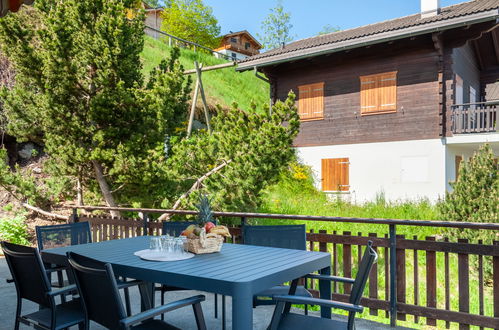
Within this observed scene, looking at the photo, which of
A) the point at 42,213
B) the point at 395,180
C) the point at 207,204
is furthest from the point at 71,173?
the point at 395,180

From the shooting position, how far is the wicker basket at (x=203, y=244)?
293cm

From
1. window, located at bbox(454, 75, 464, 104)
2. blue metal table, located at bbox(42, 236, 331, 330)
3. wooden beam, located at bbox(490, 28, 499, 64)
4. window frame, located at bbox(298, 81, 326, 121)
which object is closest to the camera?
blue metal table, located at bbox(42, 236, 331, 330)

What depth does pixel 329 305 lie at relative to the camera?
7.24ft

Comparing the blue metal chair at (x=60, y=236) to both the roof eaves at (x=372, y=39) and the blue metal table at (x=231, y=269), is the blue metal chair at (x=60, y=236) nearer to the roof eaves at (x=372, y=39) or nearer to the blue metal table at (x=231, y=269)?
the blue metal table at (x=231, y=269)

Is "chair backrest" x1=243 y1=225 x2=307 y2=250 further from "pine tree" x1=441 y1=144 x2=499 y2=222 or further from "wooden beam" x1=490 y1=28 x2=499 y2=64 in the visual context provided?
"wooden beam" x1=490 y1=28 x2=499 y2=64

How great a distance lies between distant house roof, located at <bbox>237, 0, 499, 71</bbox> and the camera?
1087 centimetres

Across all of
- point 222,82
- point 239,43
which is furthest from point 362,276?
point 239,43

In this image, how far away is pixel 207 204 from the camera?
9.98ft

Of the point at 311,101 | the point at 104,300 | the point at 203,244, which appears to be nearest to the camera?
the point at 104,300

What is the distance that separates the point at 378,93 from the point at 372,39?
6.29 ft

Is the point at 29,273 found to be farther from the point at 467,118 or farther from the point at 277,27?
the point at 277,27

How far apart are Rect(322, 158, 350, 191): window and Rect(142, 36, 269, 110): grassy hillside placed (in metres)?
5.48

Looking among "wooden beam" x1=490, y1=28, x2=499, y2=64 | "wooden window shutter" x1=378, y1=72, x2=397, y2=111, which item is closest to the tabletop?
"wooden window shutter" x1=378, y1=72, x2=397, y2=111

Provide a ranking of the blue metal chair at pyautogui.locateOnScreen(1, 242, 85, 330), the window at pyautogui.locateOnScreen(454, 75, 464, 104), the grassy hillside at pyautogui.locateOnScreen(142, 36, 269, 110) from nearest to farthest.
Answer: the blue metal chair at pyautogui.locateOnScreen(1, 242, 85, 330), the window at pyautogui.locateOnScreen(454, 75, 464, 104), the grassy hillside at pyautogui.locateOnScreen(142, 36, 269, 110)
